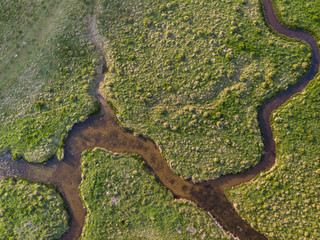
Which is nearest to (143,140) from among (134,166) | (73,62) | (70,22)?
(134,166)

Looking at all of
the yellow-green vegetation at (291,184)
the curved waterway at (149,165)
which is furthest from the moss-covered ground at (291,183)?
the curved waterway at (149,165)

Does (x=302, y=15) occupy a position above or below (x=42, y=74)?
below

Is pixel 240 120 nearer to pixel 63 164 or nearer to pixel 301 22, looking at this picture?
pixel 301 22

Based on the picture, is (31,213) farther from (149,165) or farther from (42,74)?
(42,74)

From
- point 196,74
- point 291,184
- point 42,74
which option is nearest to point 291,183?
point 291,184

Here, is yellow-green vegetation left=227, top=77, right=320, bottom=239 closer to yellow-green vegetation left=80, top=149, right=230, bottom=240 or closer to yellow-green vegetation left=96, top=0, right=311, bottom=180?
yellow-green vegetation left=96, top=0, right=311, bottom=180
